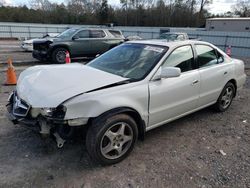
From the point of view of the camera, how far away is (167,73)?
3.26 meters

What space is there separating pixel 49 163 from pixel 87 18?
51622mm

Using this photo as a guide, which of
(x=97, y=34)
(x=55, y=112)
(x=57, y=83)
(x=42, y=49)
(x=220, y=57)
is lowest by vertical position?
(x=55, y=112)

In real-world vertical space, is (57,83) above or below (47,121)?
above

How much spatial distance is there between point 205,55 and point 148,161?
91.4 inches

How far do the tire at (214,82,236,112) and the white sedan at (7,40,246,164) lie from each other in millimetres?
331

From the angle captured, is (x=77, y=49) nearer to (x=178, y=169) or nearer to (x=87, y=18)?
(x=178, y=169)

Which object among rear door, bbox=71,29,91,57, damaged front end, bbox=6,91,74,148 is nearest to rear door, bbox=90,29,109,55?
rear door, bbox=71,29,91,57

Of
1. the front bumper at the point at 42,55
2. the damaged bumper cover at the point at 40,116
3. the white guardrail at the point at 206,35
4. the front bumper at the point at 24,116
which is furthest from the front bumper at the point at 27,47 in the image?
the white guardrail at the point at 206,35

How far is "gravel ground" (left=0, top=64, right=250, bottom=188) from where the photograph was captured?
9.07 ft

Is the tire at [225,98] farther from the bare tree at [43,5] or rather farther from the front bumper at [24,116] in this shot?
the bare tree at [43,5]

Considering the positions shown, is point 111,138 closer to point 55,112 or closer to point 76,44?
point 55,112

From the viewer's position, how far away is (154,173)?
2924mm

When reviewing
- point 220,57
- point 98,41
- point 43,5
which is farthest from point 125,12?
point 220,57

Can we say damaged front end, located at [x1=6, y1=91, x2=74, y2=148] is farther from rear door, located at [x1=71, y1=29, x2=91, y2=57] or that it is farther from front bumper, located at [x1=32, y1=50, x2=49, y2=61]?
rear door, located at [x1=71, y1=29, x2=91, y2=57]
